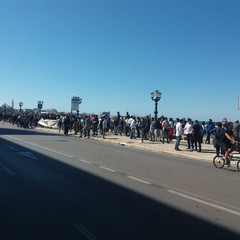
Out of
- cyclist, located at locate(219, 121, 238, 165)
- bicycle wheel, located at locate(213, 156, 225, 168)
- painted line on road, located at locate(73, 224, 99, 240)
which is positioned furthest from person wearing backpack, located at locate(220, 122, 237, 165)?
painted line on road, located at locate(73, 224, 99, 240)

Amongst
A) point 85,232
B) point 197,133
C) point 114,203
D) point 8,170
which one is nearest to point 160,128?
point 197,133

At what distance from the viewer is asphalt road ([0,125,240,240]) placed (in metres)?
6.59

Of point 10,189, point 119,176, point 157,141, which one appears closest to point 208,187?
point 119,176

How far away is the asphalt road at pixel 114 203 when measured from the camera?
6.59m

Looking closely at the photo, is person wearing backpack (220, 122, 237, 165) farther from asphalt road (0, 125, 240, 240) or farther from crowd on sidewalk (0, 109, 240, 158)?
asphalt road (0, 125, 240, 240)

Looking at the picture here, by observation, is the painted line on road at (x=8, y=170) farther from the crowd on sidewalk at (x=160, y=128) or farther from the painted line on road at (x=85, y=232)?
the crowd on sidewalk at (x=160, y=128)

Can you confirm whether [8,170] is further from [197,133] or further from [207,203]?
[197,133]

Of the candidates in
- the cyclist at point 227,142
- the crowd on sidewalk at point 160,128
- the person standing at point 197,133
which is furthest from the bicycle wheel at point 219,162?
the person standing at point 197,133

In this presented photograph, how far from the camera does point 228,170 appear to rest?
16.0 m

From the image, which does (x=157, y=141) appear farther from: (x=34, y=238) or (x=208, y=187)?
(x=34, y=238)

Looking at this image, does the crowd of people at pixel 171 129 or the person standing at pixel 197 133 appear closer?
the crowd of people at pixel 171 129

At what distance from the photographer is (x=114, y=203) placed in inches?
336

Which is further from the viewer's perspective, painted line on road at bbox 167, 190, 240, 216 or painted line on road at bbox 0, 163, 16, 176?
painted line on road at bbox 0, 163, 16, 176

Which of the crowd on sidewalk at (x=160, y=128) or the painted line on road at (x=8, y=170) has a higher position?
the crowd on sidewalk at (x=160, y=128)
